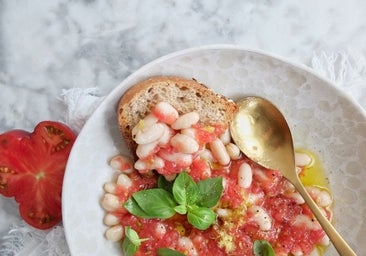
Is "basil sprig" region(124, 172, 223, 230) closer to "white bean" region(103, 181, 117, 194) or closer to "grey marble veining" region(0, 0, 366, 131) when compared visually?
"white bean" region(103, 181, 117, 194)

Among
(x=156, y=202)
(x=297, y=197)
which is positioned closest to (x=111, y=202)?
(x=156, y=202)

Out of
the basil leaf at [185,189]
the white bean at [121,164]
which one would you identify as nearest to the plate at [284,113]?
the white bean at [121,164]

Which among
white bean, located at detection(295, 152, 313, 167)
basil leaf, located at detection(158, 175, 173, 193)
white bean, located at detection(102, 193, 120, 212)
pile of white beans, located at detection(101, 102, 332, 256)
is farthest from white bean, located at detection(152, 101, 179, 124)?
white bean, located at detection(295, 152, 313, 167)

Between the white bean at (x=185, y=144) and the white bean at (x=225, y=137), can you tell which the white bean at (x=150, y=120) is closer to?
the white bean at (x=185, y=144)

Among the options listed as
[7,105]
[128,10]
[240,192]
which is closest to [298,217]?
[240,192]

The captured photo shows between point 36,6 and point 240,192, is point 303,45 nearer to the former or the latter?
point 240,192

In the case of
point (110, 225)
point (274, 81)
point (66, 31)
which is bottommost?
point (110, 225)

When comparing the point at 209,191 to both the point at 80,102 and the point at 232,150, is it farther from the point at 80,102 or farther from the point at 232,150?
the point at 80,102
